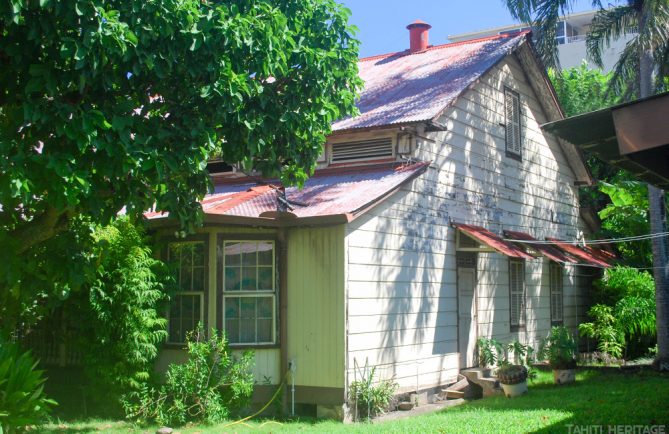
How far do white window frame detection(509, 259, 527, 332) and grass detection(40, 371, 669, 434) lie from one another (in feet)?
11.5

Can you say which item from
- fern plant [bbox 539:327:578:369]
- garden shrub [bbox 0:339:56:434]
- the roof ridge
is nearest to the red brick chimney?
the roof ridge

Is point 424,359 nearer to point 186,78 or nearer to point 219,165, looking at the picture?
point 219,165

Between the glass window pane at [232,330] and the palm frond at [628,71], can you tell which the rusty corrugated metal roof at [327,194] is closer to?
the glass window pane at [232,330]

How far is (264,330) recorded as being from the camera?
38.0 ft

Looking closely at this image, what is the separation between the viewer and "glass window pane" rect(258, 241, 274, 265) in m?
11.7

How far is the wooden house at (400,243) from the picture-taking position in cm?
1122

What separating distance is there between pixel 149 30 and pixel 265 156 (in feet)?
7.83

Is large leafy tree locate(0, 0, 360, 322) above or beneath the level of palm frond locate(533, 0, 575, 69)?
beneath

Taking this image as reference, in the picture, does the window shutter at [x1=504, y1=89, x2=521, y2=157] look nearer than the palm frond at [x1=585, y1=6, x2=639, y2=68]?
Yes

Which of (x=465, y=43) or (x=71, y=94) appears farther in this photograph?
(x=465, y=43)

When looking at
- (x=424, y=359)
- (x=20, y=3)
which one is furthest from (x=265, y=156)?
(x=424, y=359)

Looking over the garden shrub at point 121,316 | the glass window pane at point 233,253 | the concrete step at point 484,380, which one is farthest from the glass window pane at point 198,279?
the concrete step at point 484,380

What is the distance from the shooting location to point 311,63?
338 inches

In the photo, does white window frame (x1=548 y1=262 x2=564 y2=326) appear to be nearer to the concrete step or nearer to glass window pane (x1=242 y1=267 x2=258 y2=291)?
the concrete step
